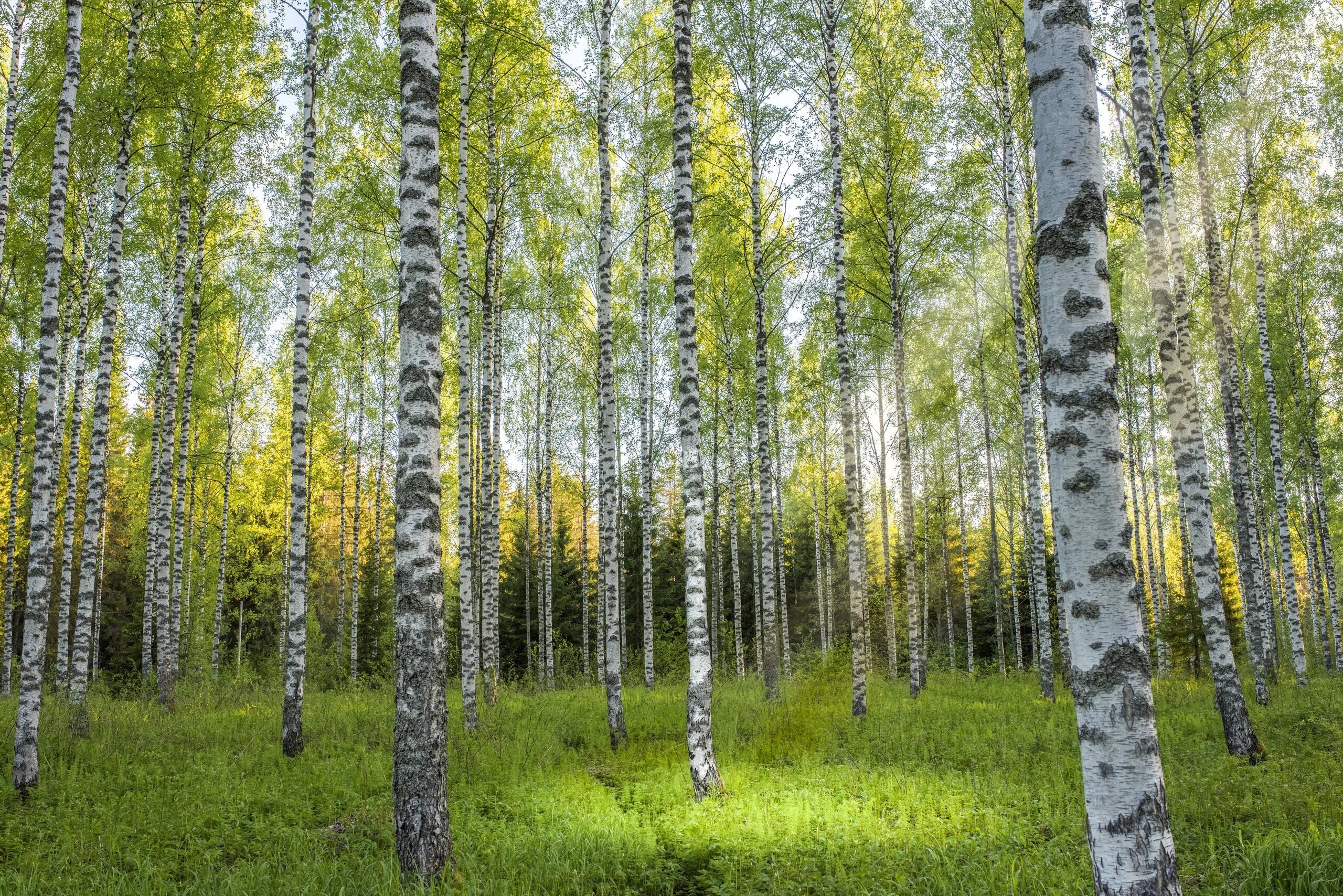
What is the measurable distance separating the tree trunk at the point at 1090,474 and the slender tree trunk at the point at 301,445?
883 centimetres

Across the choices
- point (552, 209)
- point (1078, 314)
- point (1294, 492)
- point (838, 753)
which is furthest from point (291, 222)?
point (1294, 492)

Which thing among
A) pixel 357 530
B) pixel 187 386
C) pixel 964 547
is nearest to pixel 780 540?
pixel 964 547

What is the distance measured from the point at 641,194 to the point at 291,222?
8.80 meters

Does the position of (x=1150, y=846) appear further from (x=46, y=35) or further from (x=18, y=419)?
(x=18, y=419)

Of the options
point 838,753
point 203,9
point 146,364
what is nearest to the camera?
point 838,753

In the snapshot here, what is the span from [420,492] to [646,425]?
53.3 ft

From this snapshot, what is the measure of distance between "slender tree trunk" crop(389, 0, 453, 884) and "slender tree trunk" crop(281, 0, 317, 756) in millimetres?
4574

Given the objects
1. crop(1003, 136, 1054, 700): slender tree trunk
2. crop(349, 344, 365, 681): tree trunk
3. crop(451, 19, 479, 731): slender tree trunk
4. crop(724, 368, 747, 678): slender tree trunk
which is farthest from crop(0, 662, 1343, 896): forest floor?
crop(724, 368, 747, 678): slender tree trunk

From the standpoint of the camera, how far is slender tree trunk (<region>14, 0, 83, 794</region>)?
7086mm

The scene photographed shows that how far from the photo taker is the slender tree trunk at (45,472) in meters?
7.09

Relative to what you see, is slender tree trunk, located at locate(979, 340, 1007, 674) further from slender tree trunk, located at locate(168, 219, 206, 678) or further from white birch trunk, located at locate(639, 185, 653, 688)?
slender tree trunk, located at locate(168, 219, 206, 678)

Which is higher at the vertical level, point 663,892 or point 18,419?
point 18,419

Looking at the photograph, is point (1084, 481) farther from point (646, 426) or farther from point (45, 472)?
point (646, 426)

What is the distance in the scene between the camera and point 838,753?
8867mm
